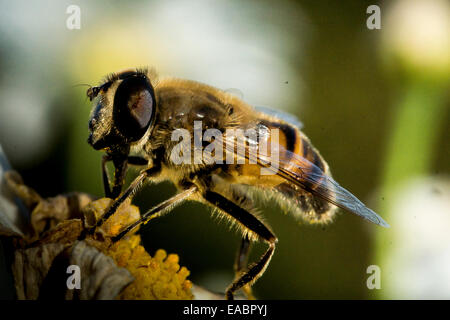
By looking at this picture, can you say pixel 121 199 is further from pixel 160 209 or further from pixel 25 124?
pixel 25 124

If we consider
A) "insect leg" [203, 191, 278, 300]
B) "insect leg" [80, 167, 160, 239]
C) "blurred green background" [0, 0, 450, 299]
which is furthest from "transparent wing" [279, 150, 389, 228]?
"blurred green background" [0, 0, 450, 299]

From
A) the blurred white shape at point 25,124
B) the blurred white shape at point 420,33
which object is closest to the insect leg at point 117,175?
the blurred white shape at point 25,124

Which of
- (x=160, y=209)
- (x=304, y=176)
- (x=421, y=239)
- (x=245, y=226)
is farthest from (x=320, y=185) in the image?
(x=421, y=239)

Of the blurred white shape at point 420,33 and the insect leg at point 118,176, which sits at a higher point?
the blurred white shape at point 420,33

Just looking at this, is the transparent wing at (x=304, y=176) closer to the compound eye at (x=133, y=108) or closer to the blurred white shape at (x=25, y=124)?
the compound eye at (x=133, y=108)
